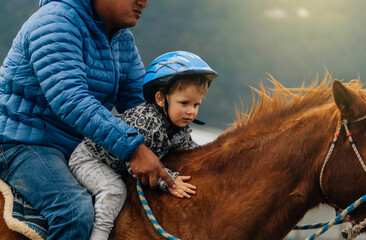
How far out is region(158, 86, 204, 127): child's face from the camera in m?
2.87

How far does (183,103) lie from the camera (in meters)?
2.90

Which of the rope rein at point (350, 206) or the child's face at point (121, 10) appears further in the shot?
the child's face at point (121, 10)

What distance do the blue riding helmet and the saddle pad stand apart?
116 centimetres

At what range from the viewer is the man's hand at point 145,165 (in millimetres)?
2641

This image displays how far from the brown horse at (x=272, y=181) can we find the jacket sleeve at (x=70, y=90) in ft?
1.58

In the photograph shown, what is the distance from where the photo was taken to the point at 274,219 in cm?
263

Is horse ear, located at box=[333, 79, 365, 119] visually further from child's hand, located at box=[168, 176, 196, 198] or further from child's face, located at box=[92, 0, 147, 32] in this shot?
child's face, located at box=[92, 0, 147, 32]

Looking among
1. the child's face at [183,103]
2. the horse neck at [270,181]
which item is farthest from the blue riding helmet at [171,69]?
the horse neck at [270,181]

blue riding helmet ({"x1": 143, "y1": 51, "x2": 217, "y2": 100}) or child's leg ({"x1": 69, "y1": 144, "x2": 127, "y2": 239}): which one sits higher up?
blue riding helmet ({"x1": 143, "y1": 51, "x2": 217, "y2": 100})

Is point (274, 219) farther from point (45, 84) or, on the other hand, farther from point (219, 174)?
point (45, 84)

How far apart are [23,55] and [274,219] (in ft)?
6.93

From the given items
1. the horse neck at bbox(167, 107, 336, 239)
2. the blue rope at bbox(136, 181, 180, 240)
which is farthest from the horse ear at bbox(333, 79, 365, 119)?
the blue rope at bbox(136, 181, 180, 240)

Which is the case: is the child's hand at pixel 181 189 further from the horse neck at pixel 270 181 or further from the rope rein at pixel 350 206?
the rope rein at pixel 350 206

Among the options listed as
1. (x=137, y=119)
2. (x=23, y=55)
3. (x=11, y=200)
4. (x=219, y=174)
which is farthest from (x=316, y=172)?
(x=23, y=55)
